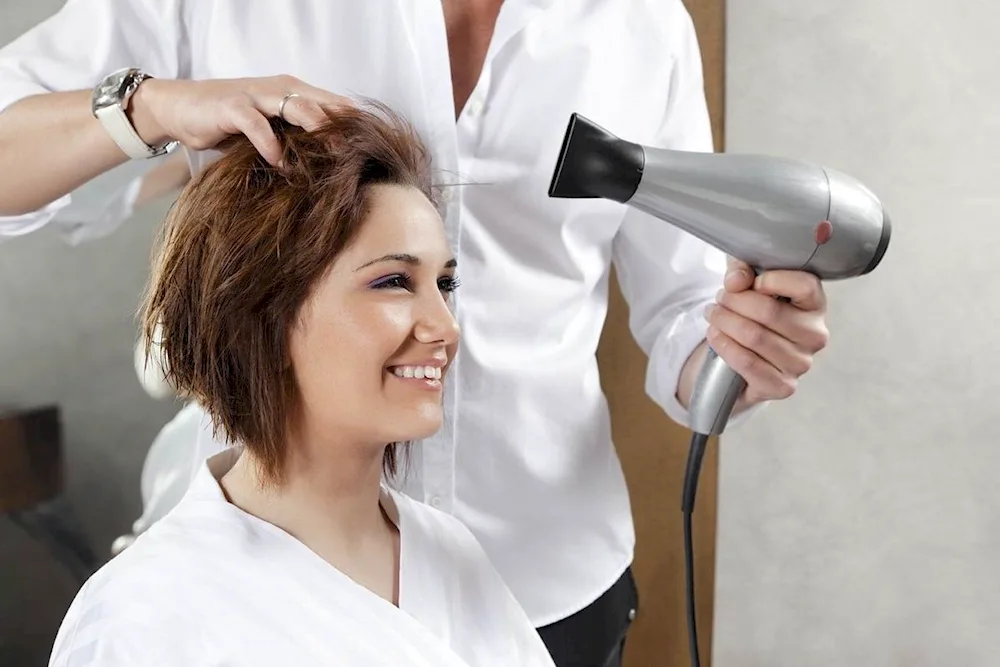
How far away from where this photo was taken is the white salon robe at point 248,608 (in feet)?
2.31

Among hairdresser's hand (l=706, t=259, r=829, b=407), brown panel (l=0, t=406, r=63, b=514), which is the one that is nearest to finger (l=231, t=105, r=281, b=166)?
hairdresser's hand (l=706, t=259, r=829, b=407)

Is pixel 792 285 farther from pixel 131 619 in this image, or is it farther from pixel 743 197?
pixel 131 619

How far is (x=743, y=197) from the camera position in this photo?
2.63 ft

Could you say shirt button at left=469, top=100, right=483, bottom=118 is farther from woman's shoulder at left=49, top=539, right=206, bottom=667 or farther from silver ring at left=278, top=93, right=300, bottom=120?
woman's shoulder at left=49, top=539, right=206, bottom=667

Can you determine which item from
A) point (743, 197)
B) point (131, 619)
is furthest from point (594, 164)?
point (131, 619)

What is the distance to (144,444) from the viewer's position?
1.50 m

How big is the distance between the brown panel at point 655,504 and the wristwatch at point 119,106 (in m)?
0.93

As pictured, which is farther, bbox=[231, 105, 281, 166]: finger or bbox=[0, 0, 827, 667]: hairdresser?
bbox=[0, 0, 827, 667]: hairdresser

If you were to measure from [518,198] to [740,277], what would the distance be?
0.23 meters

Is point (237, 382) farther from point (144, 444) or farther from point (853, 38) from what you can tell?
point (853, 38)

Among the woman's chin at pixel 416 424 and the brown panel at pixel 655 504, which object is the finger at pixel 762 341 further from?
the brown panel at pixel 655 504

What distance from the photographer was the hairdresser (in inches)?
33.7

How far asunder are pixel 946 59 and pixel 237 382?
44.3 inches

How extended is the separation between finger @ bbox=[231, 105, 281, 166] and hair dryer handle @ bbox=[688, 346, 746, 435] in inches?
18.0
